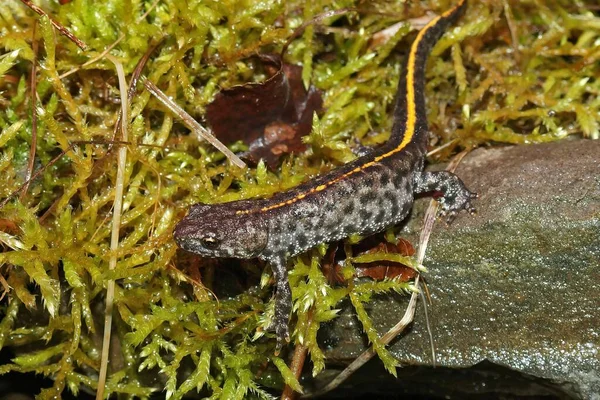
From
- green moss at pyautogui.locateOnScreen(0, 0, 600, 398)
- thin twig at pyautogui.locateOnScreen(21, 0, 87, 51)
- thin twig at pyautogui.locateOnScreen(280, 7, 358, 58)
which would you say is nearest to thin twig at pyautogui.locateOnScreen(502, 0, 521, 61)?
green moss at pyautogui.locateOnScreen(0, 0, 600, 398)

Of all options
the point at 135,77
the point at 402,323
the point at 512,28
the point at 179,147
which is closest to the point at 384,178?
the point at 402,323

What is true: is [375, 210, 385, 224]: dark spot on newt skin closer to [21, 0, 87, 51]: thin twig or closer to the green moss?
the green moss

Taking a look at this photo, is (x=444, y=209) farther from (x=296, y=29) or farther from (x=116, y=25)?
(x=116, y=25)

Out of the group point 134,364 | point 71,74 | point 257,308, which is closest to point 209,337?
point 257,308

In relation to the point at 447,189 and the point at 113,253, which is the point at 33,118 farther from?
the point at 447,189

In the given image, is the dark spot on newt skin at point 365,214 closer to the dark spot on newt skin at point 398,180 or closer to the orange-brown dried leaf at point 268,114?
the dark spot on newt skin at point 398,180

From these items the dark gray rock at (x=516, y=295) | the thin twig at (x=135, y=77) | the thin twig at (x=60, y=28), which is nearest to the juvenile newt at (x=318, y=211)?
the dark gray rock at (x=516, y=295)
